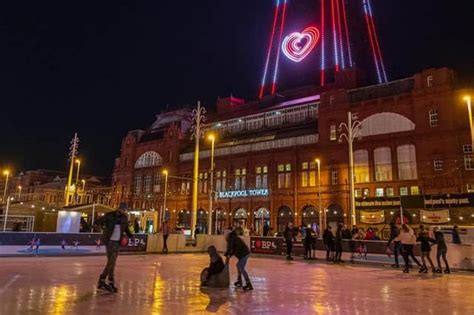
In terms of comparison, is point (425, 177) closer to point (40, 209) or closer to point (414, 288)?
point (414, 288)

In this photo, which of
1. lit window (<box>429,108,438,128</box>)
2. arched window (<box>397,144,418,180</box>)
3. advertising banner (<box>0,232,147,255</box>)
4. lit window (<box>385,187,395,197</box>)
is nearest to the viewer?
advertising banner (<box>0,232,147,255</box>)

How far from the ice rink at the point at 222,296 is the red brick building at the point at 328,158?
2837 cm

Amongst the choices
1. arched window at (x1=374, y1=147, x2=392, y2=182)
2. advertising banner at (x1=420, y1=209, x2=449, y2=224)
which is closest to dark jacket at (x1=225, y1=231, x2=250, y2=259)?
advertising banner at (x1=420, y1=209, x2=449, y2=224)

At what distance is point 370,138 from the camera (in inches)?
1929

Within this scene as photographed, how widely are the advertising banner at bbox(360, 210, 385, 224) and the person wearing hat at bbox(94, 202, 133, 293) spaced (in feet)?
126

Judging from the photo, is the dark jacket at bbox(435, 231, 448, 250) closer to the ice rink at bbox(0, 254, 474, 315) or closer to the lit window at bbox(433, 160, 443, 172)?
Answer: the ice rink at bbox(0, 254, 474, 315)

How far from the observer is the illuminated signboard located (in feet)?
183

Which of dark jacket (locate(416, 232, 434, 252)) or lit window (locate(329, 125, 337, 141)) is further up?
lit window (locate(329, 125, 337, 141))

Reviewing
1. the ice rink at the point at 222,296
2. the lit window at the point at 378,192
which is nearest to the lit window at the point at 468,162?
the lit window at the point at 378,192

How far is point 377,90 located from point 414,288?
43038mm

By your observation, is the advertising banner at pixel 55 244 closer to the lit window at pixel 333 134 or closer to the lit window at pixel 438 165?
the lit window at pixel 333 134

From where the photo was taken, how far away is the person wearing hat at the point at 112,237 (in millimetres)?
9461

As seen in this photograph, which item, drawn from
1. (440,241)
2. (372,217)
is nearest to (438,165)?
(372,217)

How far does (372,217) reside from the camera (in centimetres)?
4394
